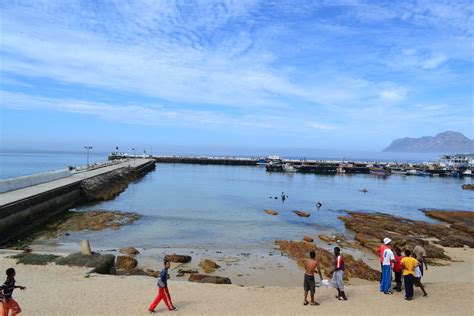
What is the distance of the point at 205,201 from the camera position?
3891 cm

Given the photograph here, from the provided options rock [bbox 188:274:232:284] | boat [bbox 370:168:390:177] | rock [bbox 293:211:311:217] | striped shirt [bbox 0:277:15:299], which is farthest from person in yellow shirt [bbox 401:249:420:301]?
boat [bbox 370:168:390:177]

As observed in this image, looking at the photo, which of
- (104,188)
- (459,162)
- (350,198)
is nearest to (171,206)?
(104,188)

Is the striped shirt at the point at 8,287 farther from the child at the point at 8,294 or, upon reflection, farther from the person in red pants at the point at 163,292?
the person in red pants at the point at 163,292

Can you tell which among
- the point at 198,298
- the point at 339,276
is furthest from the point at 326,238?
the point at 198,298

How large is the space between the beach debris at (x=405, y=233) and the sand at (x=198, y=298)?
816 centimetres

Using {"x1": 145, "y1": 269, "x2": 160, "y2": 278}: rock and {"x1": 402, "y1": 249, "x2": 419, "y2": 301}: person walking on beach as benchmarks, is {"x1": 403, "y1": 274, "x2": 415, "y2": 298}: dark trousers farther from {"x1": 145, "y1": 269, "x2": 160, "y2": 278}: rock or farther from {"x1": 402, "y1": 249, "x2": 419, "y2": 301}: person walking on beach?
{"x1": 145, "y1": 269, "x2": 160, "y2": 278}: rock

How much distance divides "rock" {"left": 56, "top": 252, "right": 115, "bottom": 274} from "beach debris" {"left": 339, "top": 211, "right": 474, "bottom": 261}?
13334 millimetres

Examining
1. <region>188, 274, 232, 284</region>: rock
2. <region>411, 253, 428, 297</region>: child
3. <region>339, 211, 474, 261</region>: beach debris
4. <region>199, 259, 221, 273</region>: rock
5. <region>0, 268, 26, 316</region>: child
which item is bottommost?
<region>339, 211, 474, 261</region>: beach debris

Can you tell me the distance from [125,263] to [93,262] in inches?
106

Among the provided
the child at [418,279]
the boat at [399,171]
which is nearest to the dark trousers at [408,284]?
the child at [418,279]

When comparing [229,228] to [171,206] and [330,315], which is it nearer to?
[171,206]

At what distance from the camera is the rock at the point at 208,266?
1666 cm

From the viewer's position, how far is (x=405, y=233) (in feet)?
86.5

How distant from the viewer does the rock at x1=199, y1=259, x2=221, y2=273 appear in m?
16.7
